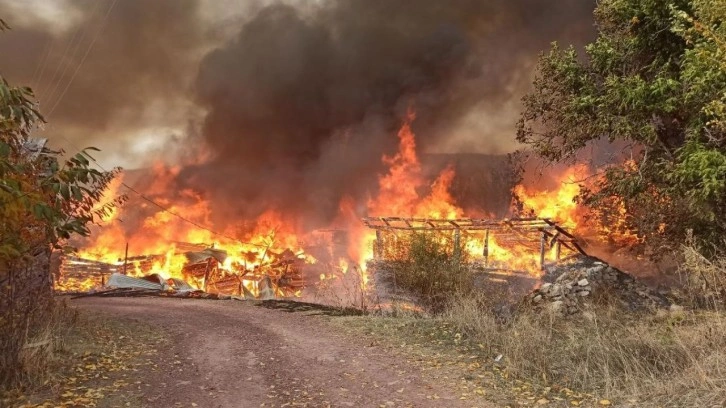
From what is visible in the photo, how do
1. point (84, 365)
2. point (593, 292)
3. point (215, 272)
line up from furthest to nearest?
point (215, 272)
point (593, 292)
point (84, 365)

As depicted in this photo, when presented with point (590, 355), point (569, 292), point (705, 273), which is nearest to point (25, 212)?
point (590, 355)

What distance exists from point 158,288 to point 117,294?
3.99 metres

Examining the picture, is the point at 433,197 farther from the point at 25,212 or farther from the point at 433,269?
the point at 25,212

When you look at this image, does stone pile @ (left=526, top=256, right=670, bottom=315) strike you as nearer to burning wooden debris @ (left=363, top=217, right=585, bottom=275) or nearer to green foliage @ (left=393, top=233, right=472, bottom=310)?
burning wooden debris @ (left=363, top=217, right=585, bottom=275)

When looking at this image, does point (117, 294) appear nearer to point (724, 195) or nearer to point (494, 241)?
point (494, 241)

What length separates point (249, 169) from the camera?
5288 cm

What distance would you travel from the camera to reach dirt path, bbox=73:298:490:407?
726 centimetres

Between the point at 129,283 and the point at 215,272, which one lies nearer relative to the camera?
the point at 129,283

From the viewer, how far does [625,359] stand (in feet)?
27.2

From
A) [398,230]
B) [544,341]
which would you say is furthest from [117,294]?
[544,341]

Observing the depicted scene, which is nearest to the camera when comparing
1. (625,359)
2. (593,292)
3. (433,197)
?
(625,359)

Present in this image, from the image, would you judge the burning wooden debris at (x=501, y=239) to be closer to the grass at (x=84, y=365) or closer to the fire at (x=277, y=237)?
the fire at (x=277, y=237)

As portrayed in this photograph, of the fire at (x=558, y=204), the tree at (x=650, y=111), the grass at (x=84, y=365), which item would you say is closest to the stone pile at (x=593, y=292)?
the tree at (x=650, y=111)

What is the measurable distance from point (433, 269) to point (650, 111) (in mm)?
7248
